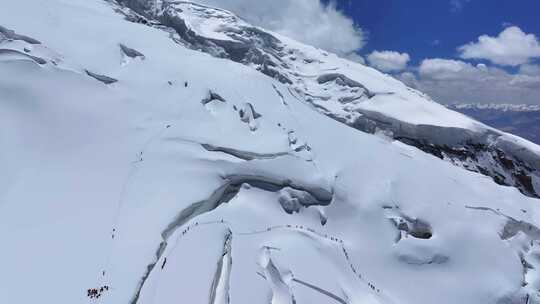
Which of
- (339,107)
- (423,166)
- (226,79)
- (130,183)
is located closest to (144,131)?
(130,183)

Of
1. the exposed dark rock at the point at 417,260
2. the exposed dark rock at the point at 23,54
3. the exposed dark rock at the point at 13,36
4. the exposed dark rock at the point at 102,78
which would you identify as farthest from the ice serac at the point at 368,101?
the exposed dark rock at the point at 417,260

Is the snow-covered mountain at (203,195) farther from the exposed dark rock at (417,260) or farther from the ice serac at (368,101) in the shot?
the ice serac at (368,101)

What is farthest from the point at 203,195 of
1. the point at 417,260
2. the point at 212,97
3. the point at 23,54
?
the point at 23,54

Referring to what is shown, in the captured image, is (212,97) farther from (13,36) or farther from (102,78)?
(13,36)

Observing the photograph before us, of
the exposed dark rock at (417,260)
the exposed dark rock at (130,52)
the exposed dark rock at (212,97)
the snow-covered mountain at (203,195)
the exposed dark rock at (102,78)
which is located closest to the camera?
the snow-covered mountain at (203,195)

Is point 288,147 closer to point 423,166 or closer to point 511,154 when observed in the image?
point 423,166

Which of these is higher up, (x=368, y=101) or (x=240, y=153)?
(x=368, y=101)
